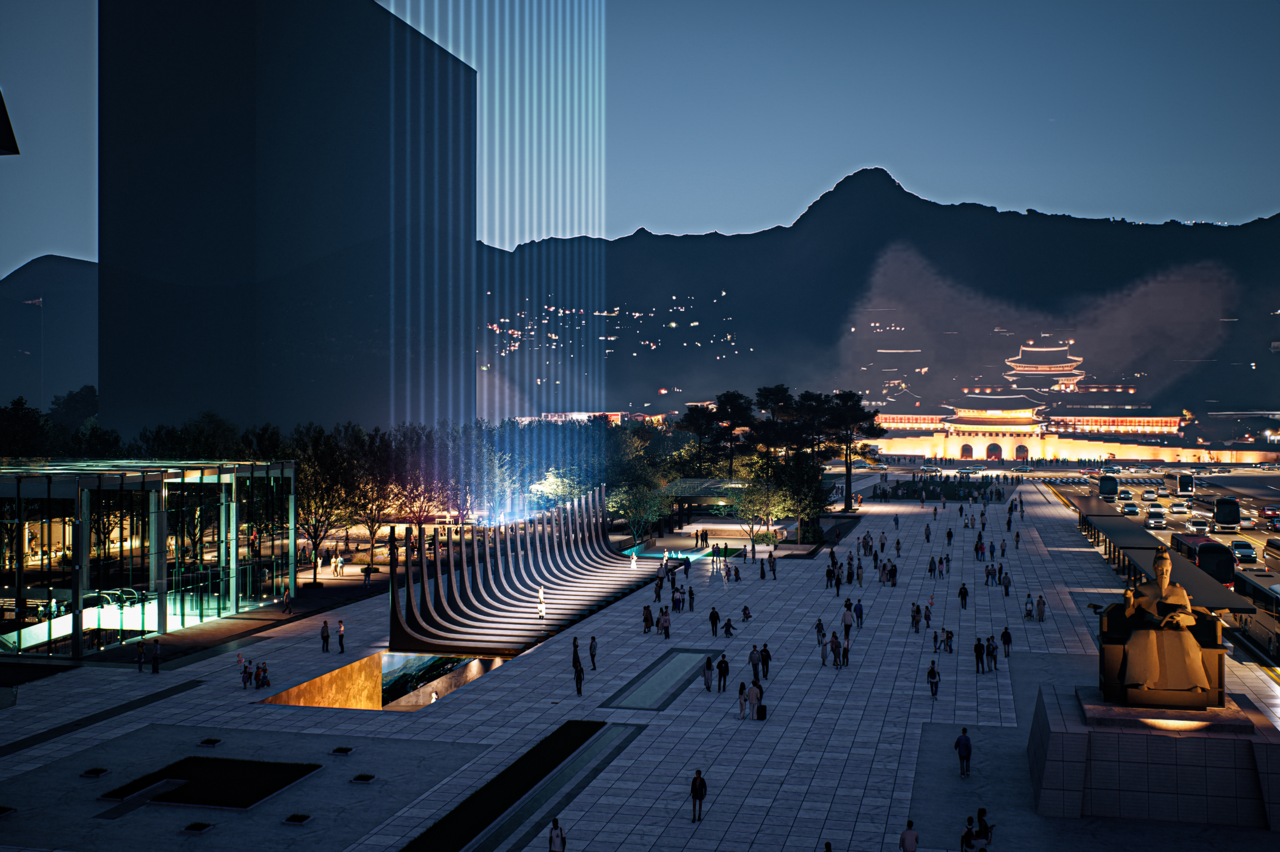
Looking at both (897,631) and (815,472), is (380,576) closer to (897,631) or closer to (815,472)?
(897,631)

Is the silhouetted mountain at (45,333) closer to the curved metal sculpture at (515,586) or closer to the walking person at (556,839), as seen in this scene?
the curved metal sculpture at (515,586)

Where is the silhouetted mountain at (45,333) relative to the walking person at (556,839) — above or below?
above

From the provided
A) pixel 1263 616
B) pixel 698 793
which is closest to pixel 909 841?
pixel 698 793

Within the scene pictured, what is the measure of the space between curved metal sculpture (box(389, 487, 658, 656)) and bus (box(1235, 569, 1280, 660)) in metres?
22.1

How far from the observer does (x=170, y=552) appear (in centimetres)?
3512

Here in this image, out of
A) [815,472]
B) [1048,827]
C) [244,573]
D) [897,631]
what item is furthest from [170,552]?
[815,472]

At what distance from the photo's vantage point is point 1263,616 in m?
36.6

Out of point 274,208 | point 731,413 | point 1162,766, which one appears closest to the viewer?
point 1162,766

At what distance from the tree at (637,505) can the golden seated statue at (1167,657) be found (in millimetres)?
42125

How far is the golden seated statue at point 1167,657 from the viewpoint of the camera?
57.2 feet

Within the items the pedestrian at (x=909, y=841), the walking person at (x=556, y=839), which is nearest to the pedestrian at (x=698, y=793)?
the walking person at (x=556, y=839)

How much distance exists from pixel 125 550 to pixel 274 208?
5929 centimetres

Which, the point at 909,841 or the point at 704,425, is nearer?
the point at 909,841

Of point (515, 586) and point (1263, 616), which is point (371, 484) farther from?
point (1263, 616)
